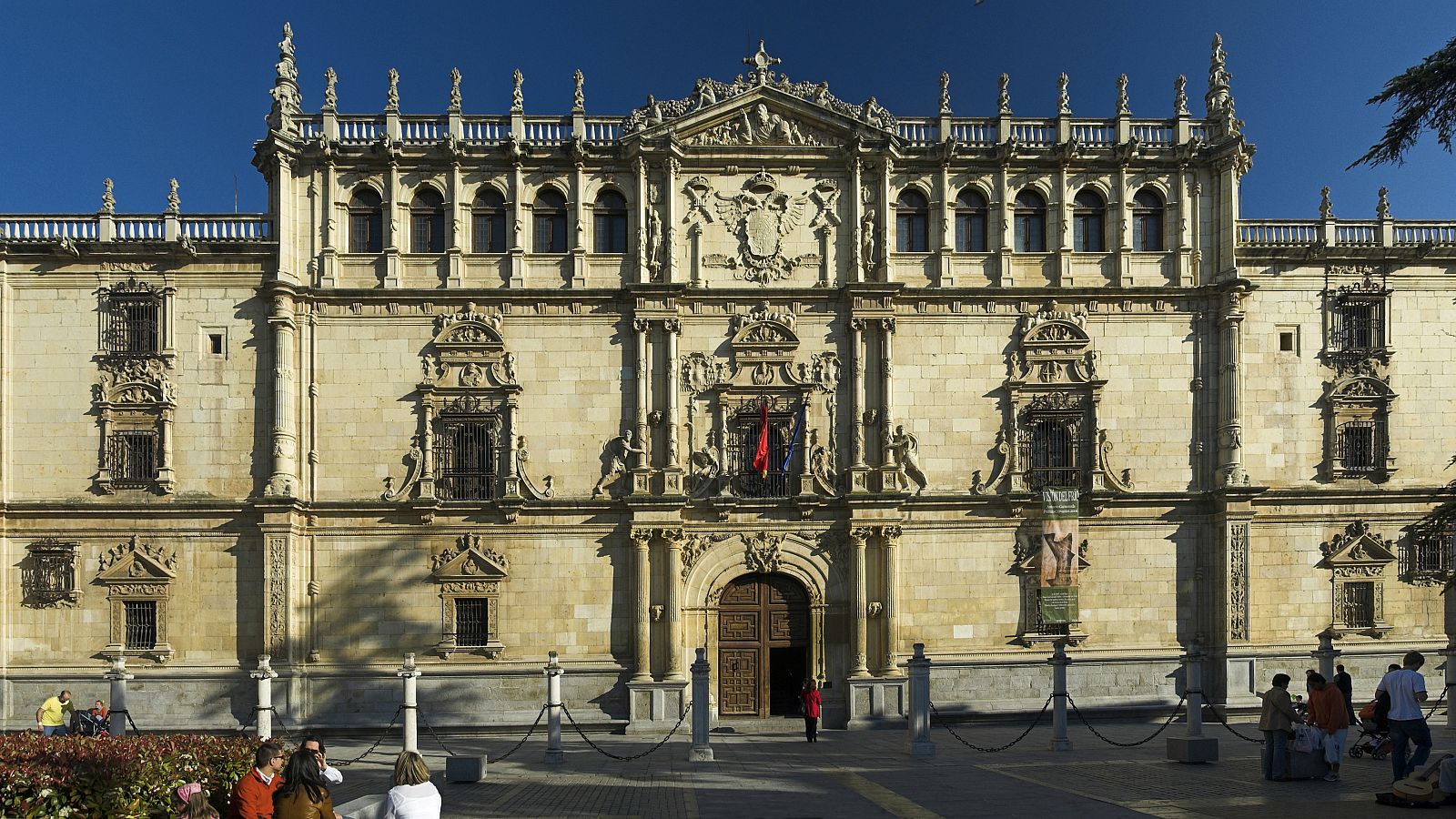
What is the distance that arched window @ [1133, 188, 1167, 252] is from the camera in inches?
1200

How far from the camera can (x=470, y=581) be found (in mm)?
28609

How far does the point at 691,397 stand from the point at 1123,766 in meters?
14.5

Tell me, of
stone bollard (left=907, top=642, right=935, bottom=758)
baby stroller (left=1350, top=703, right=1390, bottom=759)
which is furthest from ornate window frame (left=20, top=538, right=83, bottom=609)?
baby stroller (left=1350, top=703, right=1390, bottom=759)

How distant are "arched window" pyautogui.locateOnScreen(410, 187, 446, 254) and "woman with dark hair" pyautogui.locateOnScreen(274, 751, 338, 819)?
2114cm

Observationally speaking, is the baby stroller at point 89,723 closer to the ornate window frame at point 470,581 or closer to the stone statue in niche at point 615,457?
the ornate window frame at point 470,581

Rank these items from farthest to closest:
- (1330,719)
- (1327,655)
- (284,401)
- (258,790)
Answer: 1. (284,401)
2. (1327,655)
3. (1330,719)
4. (258,790)

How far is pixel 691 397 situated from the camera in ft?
96.3

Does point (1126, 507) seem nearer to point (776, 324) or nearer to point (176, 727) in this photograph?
point (776, 324)

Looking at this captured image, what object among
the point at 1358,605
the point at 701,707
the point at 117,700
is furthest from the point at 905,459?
the point at 117,700

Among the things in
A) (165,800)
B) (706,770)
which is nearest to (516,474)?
(706,770)

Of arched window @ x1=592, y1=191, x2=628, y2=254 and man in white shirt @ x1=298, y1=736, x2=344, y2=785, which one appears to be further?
arched window @ x1=592, y1=191, x2=628, y2=254

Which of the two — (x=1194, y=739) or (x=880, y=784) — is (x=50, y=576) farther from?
(x=1194, y=739)

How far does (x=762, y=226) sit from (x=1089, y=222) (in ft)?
31.2

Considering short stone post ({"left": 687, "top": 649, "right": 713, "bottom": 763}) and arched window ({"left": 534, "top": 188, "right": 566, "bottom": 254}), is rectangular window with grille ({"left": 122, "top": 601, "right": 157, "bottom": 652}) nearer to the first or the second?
arched window ({"left": 534, "top": 188, "right": 566, "bottom": 254})
